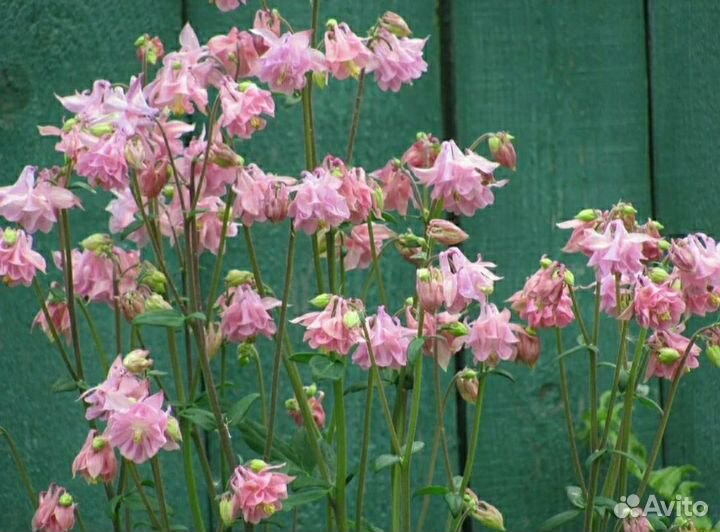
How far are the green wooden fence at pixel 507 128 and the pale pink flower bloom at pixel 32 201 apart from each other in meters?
0.62

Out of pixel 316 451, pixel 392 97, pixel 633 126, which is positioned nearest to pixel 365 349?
pixel 316 451

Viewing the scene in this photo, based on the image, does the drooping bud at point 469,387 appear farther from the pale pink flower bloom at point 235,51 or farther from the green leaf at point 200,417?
the pale pink flower bloom at point 235,51

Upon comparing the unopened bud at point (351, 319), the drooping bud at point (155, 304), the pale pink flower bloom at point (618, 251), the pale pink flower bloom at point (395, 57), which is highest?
the pale pink flower bloom at point (395, 57)

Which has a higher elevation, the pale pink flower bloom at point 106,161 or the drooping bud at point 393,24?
the drooping bud at point 393,24

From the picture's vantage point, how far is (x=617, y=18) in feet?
8.06

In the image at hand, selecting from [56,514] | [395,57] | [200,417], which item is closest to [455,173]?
[395,57]

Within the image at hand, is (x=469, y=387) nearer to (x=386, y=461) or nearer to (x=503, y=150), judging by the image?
(x=386, y=461)

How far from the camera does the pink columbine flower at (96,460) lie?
163cm

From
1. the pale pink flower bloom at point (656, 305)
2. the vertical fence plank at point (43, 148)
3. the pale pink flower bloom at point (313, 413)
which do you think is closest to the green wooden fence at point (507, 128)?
the vertical fence plank at point (43, 148)

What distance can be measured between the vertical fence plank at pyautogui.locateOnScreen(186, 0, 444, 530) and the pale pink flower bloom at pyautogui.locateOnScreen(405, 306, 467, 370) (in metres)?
0.54

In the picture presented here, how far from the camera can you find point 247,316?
1.76 m

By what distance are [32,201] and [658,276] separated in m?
0.71

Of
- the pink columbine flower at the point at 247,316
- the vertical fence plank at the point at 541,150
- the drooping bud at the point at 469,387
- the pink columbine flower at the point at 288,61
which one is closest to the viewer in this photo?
the pink columbine flower at the point at 288,61

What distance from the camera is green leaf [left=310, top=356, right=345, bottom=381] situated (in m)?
1.63
